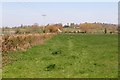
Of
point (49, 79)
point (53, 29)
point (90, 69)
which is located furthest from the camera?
point (53, 29)

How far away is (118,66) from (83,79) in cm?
487

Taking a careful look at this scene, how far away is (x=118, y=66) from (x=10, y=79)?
6.75m

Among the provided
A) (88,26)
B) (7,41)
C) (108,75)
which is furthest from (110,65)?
(88,26)

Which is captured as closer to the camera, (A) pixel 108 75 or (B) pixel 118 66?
(A) pixel 108 75

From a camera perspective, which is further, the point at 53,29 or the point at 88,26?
the point at 88,26

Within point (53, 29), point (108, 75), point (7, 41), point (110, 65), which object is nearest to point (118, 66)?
point (110, 65)

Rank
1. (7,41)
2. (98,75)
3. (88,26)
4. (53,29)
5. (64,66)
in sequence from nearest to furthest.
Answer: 1. (98,75)
2. (64,66)
3. (7,41)
4. (53,29)
5. (88,26)

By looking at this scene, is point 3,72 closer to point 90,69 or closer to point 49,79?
point 49,79

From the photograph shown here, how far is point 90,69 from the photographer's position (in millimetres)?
16172

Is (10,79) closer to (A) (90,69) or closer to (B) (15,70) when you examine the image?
(B) (15,70)

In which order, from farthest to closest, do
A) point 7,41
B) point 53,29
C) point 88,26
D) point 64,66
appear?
point 88,26 → point 53,29 → point 7,41 → point 64,66

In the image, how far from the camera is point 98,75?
14.2m

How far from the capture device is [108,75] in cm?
1427

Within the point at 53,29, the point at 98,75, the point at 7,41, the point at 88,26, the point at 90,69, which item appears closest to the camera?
the point at 98,75
